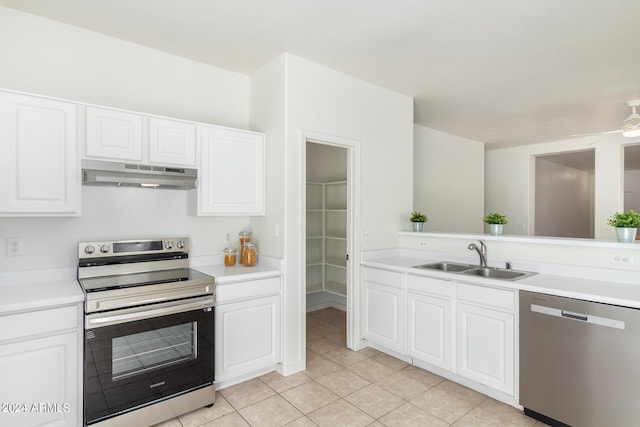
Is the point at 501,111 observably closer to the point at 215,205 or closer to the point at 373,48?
the point at 373,48

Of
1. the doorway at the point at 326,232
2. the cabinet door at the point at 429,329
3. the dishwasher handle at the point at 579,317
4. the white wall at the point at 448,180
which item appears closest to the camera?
the dishwasher handle at the point at 579,317

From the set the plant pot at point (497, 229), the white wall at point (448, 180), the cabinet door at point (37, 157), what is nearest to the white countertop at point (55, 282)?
the cabinet door at point (37, 157)

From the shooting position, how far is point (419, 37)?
2605mm

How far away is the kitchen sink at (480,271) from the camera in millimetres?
2816

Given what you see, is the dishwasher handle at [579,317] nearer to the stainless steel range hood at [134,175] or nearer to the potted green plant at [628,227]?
the potted green plant at [628,227]

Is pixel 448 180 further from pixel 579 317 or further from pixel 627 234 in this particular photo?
pixel 579 317

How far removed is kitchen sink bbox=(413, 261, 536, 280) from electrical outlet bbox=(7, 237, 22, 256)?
3.01 metres

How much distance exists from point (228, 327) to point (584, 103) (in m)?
4.63

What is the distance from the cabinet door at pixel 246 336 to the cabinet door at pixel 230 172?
80 cm

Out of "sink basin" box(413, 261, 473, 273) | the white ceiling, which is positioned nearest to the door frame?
"sink basin" box(413, 261, 473, 273)

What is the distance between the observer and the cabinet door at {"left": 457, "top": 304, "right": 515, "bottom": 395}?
238 centimetres

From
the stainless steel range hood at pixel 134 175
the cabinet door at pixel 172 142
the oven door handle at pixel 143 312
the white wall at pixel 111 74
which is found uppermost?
the white wall at pixel 111 74

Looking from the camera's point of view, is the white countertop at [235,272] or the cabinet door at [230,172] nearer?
the white countertop at [235,272]

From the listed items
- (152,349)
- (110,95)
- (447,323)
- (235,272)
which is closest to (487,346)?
(447,323)
